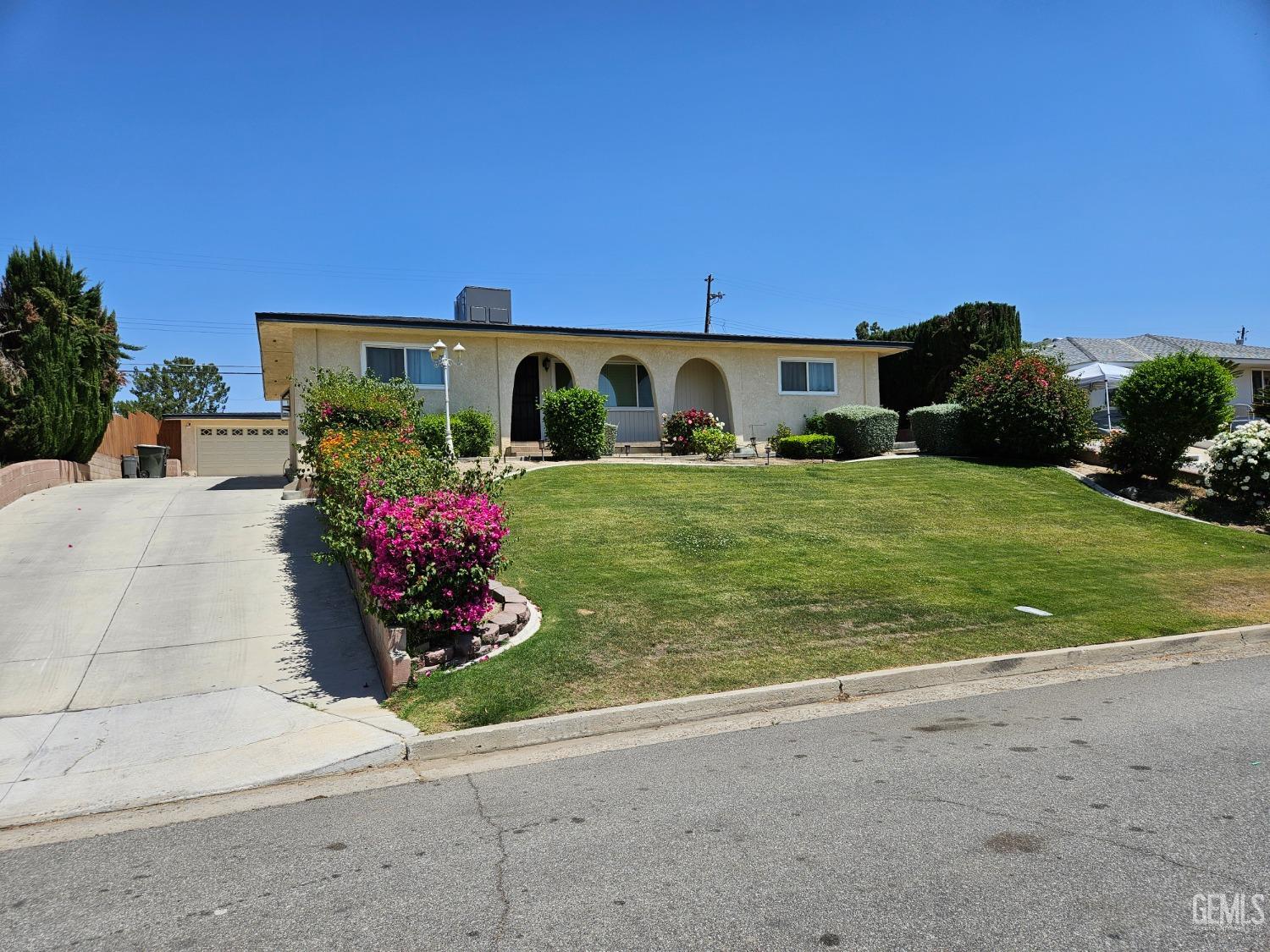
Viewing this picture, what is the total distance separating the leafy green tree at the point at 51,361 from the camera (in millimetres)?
16438

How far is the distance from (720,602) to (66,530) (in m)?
10.1

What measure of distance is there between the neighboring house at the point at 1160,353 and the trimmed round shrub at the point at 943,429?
12.2m

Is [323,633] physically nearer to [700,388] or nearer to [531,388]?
[531,388]

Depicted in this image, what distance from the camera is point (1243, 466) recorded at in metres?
14.9

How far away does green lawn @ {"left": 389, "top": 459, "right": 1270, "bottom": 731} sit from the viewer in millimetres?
6934

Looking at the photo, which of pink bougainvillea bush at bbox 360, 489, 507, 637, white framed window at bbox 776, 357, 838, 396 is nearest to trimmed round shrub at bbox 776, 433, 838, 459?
white framed window at bbox 776, 357, 838, 396

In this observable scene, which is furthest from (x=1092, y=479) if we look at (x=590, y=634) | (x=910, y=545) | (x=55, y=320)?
(x=55, y=320)

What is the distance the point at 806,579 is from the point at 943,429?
38.8ft

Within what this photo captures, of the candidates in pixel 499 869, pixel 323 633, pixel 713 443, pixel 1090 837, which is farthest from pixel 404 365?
pixel 1090 837

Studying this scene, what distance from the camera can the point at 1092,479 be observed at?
1703 cm

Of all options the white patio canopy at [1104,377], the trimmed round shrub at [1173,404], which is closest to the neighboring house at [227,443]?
the trimmed round shrub at [1173,404]

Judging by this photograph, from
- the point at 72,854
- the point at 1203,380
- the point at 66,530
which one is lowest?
the point at 72,854

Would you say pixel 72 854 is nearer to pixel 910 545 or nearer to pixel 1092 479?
pixel 910 545

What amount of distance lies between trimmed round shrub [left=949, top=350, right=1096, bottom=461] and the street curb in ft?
33.7
